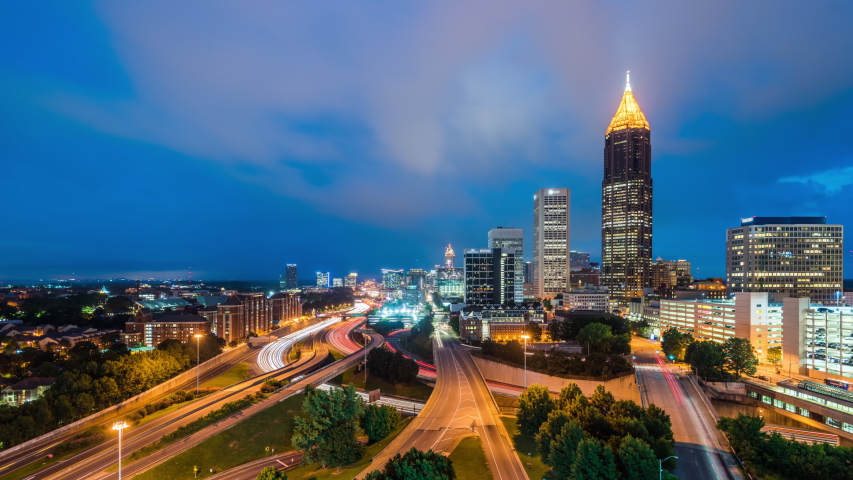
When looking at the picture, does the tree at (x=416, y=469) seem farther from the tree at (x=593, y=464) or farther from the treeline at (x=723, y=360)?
the treeline at (x=723, y=360)

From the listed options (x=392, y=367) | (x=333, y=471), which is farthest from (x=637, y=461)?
(x=392, y=367)

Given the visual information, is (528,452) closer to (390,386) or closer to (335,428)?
(335,428)

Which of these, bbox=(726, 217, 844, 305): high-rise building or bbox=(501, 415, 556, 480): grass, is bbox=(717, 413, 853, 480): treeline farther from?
bbox=(726, 217, 844, 305): high-rise building

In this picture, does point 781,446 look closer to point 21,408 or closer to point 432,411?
point 432,411

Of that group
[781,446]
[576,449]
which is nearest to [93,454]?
[576,449]

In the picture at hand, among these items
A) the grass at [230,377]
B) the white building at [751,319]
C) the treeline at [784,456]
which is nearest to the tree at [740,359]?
the white building at [751,319]
